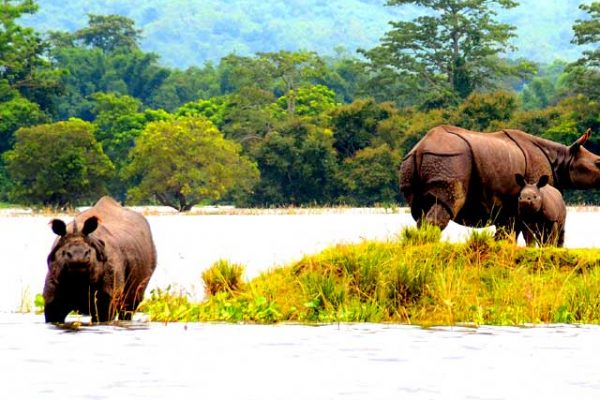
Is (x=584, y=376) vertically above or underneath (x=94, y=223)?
underneath

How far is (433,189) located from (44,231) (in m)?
35.5

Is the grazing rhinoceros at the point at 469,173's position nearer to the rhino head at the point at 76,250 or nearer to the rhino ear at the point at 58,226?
the rhino head at the point at 76,250

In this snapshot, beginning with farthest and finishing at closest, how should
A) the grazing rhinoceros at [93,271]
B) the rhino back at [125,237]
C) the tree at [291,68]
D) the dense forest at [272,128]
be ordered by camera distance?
the tree at [291,68]
the dense forest at [272,128]
the rhino back at [125,237]
the grazing rhinoceros at [93,271]

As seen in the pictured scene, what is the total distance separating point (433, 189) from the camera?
64.1 feet

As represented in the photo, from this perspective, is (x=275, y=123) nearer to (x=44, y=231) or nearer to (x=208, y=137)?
(x=208, y=137)

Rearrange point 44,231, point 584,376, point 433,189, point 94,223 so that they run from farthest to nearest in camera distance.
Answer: point 44,231 < point 433,189 < point 94,223 < point 584,376

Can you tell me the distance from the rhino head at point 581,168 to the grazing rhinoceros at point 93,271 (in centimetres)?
732

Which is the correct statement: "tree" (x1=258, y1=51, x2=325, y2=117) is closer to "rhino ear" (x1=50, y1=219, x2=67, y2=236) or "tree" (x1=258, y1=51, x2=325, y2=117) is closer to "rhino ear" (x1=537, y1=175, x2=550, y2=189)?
"rhino ear" (x1=537, y1=175, x2=550, y2=189)

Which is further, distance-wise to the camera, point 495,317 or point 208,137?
point 208,137

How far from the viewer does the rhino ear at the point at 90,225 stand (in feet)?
47.3

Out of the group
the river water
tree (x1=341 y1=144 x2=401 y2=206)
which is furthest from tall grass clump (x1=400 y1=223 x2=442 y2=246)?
tree (x1=341 y1=144 x2=401 y2=206)

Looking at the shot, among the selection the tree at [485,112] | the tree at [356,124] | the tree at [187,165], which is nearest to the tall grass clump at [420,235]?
the tree at [485,112]

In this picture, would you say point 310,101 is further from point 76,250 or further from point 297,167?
point 76,250

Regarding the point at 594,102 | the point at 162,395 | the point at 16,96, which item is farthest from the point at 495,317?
the point at 16,96
